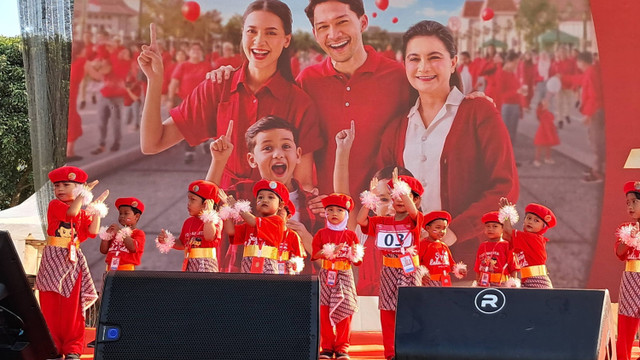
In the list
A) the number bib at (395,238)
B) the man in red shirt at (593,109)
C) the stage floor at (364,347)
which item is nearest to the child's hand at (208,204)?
the number bib at (395,238)

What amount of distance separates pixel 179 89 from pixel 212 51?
48 centimetres

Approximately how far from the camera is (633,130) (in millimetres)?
6977

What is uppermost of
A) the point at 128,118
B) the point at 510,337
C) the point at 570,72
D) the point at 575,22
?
the point at 575,22

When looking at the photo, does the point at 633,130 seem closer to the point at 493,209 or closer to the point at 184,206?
the point at 493,209

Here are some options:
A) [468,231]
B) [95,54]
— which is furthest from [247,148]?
[468,231]

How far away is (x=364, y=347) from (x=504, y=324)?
3.64 meters

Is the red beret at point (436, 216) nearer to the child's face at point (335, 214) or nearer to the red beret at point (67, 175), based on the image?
the child's face at point (335, 214)

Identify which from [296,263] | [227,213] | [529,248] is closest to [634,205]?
[529,248]

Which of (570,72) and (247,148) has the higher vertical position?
(570,72)

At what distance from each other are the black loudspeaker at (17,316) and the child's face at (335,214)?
9.55ft

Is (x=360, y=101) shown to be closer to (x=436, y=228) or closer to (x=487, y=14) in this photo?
(x=487, y=14)

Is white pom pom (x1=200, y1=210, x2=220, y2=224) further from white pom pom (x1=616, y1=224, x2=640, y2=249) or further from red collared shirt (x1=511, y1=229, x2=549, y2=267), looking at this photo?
white pom pom (x1=616, y1=224, x2=640, y2=249)

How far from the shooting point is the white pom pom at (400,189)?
5.04m

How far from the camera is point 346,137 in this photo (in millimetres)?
7031
